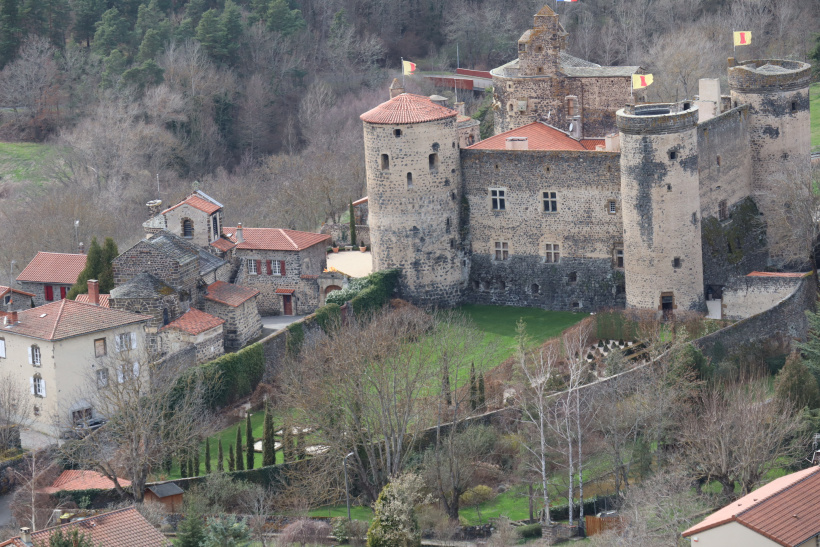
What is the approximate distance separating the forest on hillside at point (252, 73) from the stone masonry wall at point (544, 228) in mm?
17984

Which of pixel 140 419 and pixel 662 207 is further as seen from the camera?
pixel 662 207

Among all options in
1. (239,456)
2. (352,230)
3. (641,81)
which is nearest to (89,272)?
(352,230)

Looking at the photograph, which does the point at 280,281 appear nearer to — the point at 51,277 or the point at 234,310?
the point at 234,310

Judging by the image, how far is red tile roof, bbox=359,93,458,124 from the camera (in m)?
71.2

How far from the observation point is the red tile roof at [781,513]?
46.6m

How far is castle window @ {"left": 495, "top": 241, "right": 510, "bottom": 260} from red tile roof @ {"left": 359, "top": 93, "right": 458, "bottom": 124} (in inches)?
232

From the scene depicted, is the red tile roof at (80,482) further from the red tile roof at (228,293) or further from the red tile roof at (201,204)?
the red tile roof at (201,204)

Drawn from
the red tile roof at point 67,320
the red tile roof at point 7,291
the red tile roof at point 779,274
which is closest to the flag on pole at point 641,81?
the red tile roof at point 779,274

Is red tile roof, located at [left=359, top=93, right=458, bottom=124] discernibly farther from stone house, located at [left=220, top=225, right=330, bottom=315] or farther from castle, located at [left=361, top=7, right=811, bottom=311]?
stone house, located at [left=220, top=225, right=330, bottom=315]

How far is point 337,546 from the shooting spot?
55.1m

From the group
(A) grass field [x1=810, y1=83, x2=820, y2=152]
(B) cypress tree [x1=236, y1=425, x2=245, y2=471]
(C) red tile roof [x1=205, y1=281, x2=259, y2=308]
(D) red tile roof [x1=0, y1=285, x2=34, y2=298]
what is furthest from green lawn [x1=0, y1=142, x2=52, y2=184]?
(B) cypress tree [x1=236, y1=425, x2=245, y2=471]

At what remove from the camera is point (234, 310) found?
228 feet

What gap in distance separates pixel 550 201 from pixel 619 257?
3.73m

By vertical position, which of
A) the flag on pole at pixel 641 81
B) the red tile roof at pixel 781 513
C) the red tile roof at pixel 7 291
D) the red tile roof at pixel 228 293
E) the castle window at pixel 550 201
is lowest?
the red tile roof at pixel 781 513
